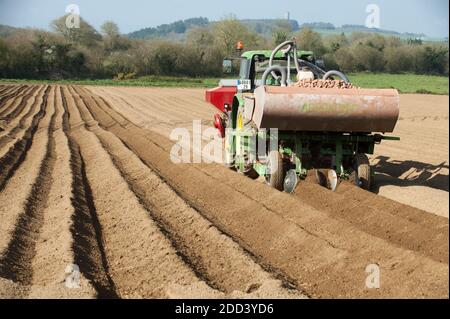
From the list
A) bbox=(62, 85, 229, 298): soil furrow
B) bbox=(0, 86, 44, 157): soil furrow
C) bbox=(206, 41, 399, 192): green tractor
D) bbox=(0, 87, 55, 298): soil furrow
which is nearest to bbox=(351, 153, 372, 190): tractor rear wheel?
bbox=(206, 41, 399, 192): green tractor

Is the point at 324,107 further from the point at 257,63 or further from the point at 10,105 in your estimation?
the point at 10,105

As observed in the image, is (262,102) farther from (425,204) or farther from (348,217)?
(425,204)

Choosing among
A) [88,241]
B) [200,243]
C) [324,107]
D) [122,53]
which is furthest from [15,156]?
[122,53]

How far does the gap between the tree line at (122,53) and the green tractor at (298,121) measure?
1268 inches

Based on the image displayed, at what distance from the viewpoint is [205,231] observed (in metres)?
6.39

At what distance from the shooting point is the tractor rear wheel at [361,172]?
25.5ft

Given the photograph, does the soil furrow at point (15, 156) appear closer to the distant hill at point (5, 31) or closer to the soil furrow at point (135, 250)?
the soil furrow at point (135, 250)

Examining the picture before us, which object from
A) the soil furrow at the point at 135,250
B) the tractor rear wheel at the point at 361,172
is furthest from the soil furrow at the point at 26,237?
the tractor rear wheel at the point at 361,172

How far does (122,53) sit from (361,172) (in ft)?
172

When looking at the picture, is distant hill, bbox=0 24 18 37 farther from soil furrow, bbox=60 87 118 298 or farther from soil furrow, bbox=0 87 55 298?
soil furrow, bbox=60 87 118 298

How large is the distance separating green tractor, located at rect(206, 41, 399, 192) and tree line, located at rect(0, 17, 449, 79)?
32218mm

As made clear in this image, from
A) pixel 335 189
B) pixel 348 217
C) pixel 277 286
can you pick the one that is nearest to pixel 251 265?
pixel 277 286

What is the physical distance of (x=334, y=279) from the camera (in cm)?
476
